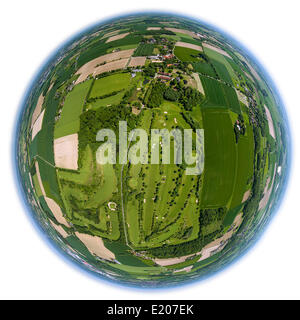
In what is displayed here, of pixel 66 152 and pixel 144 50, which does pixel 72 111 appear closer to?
pixel 66 152

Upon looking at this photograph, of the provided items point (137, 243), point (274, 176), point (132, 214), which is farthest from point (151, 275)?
point (274, 176)

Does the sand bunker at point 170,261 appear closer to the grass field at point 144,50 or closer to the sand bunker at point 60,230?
the sand bunker at point 60,230

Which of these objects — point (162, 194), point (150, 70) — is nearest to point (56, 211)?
point (162, 194)

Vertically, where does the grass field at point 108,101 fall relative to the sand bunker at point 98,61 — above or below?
below

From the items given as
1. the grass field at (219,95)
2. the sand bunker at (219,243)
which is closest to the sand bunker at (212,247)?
the sand bunker at (219,243)

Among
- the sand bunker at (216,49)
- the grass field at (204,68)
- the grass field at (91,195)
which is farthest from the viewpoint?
the sand bunker at (216,49)

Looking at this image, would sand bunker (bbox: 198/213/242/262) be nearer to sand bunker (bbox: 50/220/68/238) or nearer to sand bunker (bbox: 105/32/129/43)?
sand bunker (bbox: 50/220/68/238)
